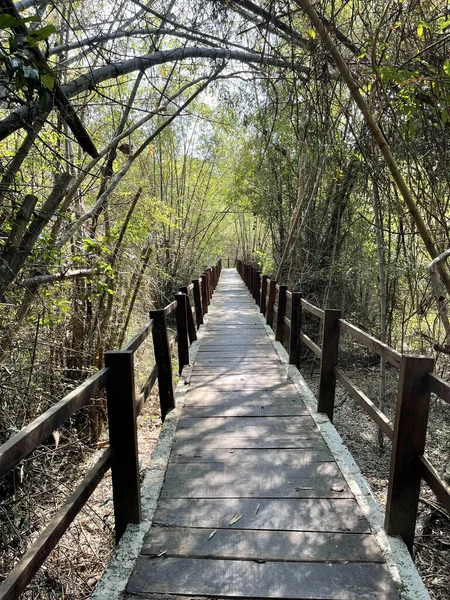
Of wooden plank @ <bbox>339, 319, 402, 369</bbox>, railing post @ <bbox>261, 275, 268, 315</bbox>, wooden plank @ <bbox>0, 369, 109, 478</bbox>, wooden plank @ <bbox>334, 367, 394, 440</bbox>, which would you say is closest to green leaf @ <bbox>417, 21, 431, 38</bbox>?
wooden plank @ <bbox>339, 319, 402, 369</bbox>

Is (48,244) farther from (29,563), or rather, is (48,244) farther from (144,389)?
(29,563)

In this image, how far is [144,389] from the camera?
8.43ft

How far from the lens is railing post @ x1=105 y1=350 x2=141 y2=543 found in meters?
1.89

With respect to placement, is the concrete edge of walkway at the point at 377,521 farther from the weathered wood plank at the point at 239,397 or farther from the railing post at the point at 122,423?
the railing post at the point at 122,423

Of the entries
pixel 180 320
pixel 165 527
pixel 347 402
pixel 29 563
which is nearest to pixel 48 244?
pixel 180 320

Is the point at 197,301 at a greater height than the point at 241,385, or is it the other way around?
the point at 197,301

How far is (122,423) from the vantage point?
74.6 inches

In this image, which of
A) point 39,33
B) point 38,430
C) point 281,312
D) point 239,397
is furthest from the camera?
point 281,312

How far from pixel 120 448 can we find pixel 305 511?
1009 mm

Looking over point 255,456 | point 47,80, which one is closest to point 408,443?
point 255,456

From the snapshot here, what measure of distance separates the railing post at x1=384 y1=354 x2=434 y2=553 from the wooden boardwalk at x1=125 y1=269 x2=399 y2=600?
0.18 m

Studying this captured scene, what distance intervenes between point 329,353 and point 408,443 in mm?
1221

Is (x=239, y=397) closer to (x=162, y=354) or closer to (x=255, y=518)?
(x=162, y=354)

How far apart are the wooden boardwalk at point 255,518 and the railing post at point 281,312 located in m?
2.11
